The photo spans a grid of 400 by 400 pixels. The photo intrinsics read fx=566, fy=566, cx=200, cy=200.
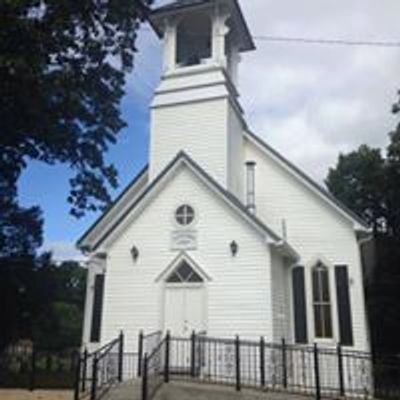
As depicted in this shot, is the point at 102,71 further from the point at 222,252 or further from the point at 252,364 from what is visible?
the point at 252,364

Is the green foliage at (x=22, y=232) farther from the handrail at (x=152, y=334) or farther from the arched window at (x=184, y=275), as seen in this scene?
the handrail at (x=152, y=334)

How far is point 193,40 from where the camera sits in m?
20.3

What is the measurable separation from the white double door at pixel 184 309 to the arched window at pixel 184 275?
140mm

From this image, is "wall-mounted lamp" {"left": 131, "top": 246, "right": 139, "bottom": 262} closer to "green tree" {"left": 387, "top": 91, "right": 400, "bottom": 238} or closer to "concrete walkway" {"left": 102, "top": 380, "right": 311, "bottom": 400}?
"concrete walkway" {"left": 102, "top": 380, "right": 311, "bottom": 400}

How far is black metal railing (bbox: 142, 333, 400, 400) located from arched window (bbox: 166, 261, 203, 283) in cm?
160

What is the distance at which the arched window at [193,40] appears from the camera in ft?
65.0

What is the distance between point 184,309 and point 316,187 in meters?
5.37

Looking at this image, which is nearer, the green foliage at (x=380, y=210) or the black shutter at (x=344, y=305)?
the black shutter at (x=344, y=305)

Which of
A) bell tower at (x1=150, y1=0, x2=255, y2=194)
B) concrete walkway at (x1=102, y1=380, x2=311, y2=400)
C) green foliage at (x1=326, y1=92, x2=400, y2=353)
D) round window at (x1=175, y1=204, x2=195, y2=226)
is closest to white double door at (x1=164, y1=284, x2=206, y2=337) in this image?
round window at (x1=175, y1=204, x2=195, y2=226)

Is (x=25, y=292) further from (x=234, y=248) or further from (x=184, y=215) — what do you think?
(x=234, y=248)

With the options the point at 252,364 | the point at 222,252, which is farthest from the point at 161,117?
the point at 252,364

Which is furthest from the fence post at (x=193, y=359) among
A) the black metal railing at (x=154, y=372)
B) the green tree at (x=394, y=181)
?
the green tree at (x=394, y=181)

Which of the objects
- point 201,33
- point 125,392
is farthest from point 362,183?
point 125,392

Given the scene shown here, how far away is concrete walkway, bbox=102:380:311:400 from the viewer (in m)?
10.9
